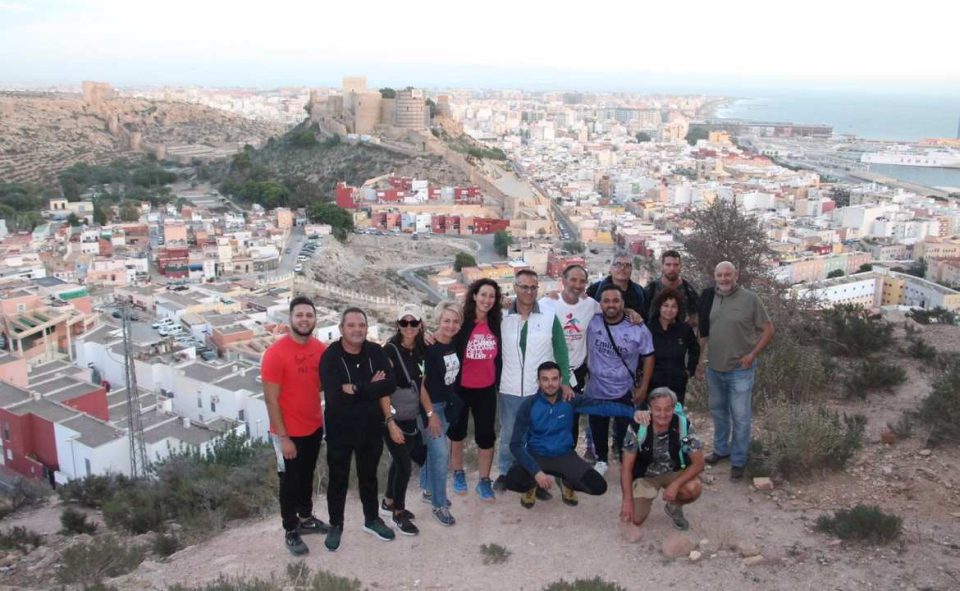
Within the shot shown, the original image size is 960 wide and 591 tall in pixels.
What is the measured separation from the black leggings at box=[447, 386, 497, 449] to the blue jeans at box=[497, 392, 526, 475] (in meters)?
0.05

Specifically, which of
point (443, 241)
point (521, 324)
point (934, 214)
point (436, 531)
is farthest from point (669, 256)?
point (934, 214)

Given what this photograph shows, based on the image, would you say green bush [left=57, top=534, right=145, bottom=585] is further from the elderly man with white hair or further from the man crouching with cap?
the elderly man with white hair

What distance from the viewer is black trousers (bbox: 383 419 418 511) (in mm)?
3279

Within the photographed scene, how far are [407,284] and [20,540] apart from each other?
Result: 77.2 ft

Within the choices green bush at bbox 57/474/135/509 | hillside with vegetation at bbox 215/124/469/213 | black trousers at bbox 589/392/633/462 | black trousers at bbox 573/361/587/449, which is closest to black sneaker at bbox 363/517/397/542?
black trousers at bbox 573/361/587/449

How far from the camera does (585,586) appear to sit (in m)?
2.82

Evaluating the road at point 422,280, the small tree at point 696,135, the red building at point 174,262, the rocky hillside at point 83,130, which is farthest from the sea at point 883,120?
the red building at point 174,262

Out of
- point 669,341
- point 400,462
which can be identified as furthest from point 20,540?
point 669,341

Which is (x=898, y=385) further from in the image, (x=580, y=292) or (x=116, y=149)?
(x=116, y=149)

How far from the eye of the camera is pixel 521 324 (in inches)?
136

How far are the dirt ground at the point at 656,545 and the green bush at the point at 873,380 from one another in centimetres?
105

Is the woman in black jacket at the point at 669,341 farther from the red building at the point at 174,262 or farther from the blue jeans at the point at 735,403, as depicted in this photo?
the red building at the point at 174,262

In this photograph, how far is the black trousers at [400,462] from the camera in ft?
10.8

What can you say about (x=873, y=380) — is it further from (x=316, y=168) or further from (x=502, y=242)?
(x=316, y=168)
